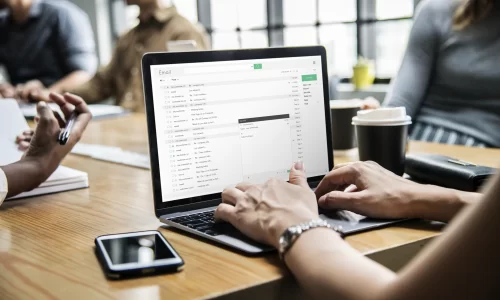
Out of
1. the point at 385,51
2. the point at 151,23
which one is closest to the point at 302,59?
the point at 151,23

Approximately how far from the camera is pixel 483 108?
6.19ft

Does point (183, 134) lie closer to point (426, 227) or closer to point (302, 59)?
point (302, 59)

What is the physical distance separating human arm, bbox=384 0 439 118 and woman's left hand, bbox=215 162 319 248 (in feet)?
3.74

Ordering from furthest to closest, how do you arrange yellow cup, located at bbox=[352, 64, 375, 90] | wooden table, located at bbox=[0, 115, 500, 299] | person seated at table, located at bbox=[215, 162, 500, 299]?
yellow cup, located at bbox=[352, 64, 375, 90] → wooden table, located at bbox=[0, 115, 500, 299] → person seated at table, located at bbox=[215, 162, 500, 299]

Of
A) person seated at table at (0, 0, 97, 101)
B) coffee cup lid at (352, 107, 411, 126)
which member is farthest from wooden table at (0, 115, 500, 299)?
person seated at table at (0, 0, 97, 101)

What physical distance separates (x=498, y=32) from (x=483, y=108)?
23 centimetres

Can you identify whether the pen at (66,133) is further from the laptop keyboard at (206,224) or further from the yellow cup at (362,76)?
the yellow cup at (362,76)

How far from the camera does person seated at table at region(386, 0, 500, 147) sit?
73.3 inches

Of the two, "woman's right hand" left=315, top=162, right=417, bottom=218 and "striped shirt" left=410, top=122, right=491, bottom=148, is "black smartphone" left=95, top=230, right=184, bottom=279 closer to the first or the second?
"woman's right hand" left=315, top=162, right=417, bottom=218

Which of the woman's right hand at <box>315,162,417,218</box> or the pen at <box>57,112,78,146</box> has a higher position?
the pen at <box>57,112,78,146</box>

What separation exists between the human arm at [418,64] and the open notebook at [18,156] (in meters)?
1.06

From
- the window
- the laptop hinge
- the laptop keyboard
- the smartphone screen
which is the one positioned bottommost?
the laptop keyboard

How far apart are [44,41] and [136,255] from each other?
10.3ft

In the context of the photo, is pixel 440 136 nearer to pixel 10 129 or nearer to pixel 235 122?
pixel 235 122
